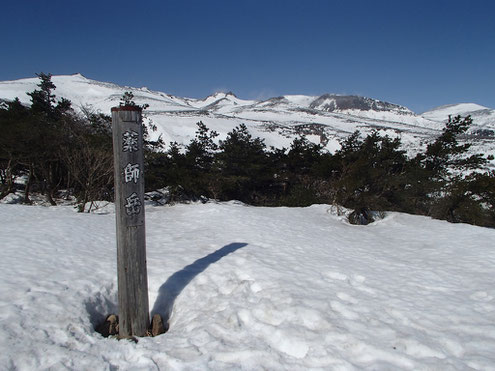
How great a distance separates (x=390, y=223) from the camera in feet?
32.6

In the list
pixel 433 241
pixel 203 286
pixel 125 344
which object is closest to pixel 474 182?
pixel 433 241

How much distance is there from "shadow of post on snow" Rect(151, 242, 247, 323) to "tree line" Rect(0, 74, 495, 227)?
24.3 feet

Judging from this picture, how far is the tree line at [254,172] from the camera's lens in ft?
36.1

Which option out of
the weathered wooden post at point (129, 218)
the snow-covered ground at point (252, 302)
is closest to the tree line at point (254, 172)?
the snow-covered ground at point (252, 302)

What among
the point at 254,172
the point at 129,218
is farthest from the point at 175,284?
the point at 254,172

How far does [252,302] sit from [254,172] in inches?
554

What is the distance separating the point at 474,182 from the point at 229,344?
41.9 ft

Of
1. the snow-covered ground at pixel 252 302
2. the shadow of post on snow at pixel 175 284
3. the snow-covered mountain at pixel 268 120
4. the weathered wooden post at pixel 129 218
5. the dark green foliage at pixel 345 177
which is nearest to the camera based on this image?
the snow-covered ground at pixel 252 302

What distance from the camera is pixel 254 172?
1723 cm

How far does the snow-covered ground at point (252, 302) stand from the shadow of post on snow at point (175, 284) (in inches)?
0.7

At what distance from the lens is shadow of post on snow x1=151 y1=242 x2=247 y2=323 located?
11.5 ft

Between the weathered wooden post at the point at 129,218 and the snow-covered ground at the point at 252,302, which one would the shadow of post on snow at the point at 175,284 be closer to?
the snow-covered ground at the point at 252,302

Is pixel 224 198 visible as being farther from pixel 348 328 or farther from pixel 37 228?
pixel 348 328

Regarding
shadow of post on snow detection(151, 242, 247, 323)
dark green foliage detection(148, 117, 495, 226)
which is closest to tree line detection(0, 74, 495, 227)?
dark green foliage detection(148, 117, 495, 226)
